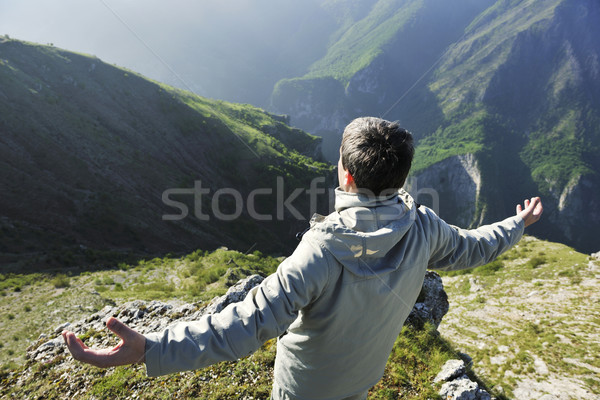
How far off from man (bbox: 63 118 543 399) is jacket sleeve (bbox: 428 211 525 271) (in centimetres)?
7

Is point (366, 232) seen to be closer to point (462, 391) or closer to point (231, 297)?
point (462, 391)

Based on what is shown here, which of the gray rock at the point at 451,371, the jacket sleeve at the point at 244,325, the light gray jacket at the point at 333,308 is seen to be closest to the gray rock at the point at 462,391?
the gray rock at the point at 451,371

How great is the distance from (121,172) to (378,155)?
33.1 metres

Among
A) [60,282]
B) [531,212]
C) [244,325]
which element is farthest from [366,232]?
[60,282]

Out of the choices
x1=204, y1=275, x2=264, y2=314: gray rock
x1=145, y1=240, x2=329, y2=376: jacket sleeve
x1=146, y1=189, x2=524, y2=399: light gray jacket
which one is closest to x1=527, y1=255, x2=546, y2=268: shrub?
x1=204, y1=275, x2=264, y2=314: gray rock

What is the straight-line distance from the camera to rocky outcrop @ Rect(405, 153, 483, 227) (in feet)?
350

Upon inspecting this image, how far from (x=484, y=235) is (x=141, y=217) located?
2850 centimetres

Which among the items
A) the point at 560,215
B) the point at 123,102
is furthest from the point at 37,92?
the point at 560,215

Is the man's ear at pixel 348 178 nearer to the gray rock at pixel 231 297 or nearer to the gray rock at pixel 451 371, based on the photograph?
the gray rock at pixel 451 371

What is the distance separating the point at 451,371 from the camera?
505cm

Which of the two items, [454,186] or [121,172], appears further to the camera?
[454,186]

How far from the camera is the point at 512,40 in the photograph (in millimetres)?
150250

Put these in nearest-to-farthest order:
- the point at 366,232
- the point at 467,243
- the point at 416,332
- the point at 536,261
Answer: the point at 366,232 < the point at 467,243 < the point at 416,332 < the point at 536,261

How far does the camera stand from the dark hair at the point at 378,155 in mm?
1728
